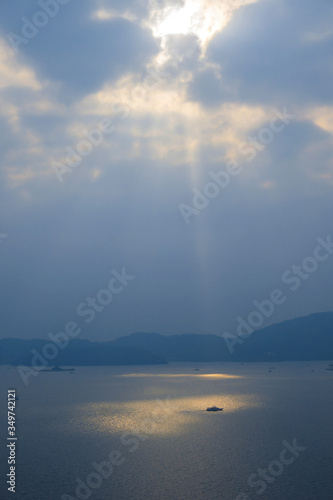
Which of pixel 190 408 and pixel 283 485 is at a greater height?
pixel 190 408

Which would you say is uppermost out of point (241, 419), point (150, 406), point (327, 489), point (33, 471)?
point (150, 406)

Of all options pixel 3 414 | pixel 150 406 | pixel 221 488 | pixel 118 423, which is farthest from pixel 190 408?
pixel 221 488

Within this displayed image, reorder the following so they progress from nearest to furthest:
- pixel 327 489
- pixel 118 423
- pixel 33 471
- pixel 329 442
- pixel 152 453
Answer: pixel 327 489, pixel 33 471, pixel 152 453, pixel 329 442, pixel 118 423

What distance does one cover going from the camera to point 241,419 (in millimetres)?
54125

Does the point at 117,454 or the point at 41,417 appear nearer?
the point at 117,454

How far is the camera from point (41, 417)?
56.8m

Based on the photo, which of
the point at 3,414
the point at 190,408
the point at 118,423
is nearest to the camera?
the point at 118,423

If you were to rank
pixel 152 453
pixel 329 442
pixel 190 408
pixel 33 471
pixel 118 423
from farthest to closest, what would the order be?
1. pixel 190 408
2. pixel 118 423
3. pixel 329 442
4. pixel 152 453
5. pixel 33 471

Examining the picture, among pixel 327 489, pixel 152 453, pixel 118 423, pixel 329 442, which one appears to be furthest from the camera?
pixel 118 423

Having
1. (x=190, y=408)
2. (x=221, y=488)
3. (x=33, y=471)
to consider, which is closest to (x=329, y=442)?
(x=221, y=488)

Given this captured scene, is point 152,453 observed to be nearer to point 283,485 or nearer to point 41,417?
point 283,485

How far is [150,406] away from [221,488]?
144ft

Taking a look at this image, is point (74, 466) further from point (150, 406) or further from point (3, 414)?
point (150, 406)

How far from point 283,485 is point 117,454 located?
14138mm
